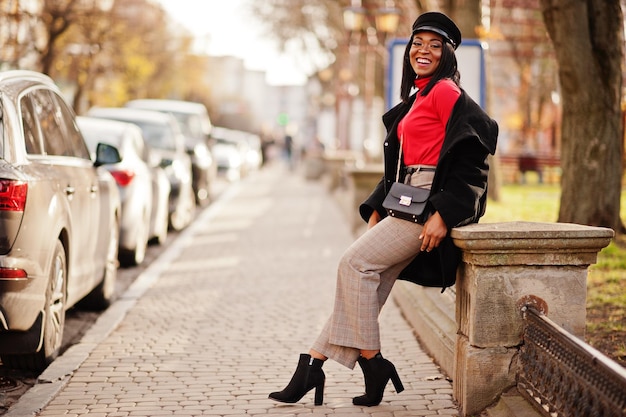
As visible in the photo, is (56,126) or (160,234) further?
(160,234)

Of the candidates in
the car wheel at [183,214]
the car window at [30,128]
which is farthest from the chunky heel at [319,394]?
the car wheel at [183,214]

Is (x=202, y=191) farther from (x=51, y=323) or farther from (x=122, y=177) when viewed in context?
(x=51, y=323)

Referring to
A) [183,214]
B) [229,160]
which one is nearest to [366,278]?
[183,214]

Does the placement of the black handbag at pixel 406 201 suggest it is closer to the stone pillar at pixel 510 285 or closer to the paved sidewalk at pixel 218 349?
the stone pillar at pixel 510 285

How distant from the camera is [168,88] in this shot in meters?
60.8

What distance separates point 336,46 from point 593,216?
135 feet

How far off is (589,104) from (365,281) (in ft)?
23.3

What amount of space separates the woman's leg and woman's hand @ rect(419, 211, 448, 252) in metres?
0.09

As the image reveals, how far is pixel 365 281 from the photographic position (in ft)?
17.7

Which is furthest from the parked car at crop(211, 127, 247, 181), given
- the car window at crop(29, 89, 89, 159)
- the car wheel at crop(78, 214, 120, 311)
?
the car window at crop(29, 89, 89, 159)

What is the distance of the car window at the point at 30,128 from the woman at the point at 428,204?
7.52 ft

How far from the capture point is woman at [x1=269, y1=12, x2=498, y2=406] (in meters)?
5.20

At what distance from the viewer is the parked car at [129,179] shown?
1149 cm

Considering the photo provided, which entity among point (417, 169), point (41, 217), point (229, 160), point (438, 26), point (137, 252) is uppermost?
point (438, 26)
